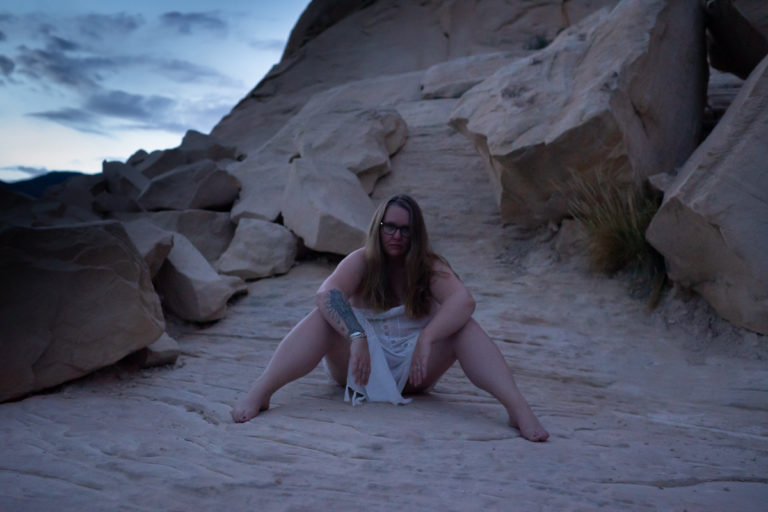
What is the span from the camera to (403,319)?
293cm

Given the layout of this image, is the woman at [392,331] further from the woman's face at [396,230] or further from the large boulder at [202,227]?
the large boulder at [202,227]

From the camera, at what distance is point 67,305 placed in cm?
325

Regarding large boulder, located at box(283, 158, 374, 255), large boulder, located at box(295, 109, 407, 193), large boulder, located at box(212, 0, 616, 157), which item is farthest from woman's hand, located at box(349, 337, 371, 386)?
large boulder, located at box(212, 0, 616, 157)

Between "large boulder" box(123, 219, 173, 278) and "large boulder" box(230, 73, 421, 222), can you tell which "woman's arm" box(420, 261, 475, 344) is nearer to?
"large boulder" box(123, 219, 173, 278)

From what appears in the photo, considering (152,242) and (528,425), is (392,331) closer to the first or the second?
(528,425)

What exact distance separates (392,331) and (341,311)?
1.06 feet

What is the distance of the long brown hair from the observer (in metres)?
2.90

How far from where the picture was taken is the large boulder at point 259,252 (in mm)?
5668

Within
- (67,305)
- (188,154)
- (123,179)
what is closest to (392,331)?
(67,305)

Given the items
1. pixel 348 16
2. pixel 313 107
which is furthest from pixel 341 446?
pixel 348 16

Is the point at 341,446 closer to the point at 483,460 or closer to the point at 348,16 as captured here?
the point at 483,460

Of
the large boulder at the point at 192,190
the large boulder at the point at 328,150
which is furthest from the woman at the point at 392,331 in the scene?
the large boulder at the point at 192,190

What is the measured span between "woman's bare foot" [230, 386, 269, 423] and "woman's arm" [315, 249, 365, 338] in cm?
45

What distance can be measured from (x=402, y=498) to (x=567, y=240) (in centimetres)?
377
